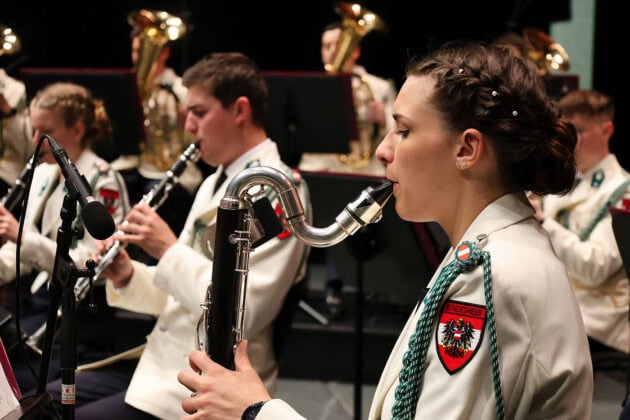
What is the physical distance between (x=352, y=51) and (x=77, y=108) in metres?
2.73

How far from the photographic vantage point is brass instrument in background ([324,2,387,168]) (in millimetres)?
5926

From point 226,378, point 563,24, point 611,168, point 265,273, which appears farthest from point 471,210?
point 563,24

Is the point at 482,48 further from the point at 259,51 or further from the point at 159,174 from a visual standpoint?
the point at 259,51

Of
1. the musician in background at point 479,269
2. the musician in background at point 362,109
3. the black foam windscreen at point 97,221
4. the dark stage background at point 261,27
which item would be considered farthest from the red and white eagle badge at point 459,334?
the dark stage background at point 261,27

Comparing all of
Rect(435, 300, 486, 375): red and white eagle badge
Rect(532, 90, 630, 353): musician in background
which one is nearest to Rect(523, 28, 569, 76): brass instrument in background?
Rect(532, 90, 630, 353): musician in background

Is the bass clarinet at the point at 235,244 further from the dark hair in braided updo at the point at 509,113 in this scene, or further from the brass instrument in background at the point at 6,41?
the brass instrument in background at the point at 6,41

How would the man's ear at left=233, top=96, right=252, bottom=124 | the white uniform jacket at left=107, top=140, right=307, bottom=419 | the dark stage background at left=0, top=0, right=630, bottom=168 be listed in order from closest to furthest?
the white uniform jacket at left=107, top=140, right=307, bottom=419
the man's ear at left=233, top=96, right=252, bottom=124
the dark stage background at left=0, top=0, right=630, bottom=168

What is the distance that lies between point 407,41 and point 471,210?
592 centimetres

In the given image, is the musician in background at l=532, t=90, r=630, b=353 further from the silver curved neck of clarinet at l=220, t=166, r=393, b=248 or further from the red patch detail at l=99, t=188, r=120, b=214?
the silver curved neck of clarinet at l=220, t=166, r=393, b=248

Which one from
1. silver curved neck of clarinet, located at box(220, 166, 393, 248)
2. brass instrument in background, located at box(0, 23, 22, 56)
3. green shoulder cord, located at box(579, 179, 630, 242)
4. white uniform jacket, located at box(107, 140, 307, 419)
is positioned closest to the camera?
silver curved neck of clarinet, located at box(220, 166, 393, 248)

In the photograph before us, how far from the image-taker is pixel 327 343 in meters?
4.79

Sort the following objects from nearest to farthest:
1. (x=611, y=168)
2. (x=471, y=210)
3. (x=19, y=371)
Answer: (x=471, y=210) → (x=19, y=371) → (x=611, y=168)

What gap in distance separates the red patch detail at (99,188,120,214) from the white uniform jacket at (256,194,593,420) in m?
2.26

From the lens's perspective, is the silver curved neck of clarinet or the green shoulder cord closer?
the silver curved neck of clarinet
